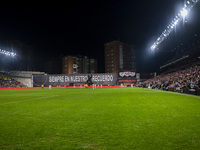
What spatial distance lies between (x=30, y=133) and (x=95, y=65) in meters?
108

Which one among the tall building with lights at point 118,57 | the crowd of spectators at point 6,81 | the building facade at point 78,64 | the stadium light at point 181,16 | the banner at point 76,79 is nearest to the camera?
the stadium light at point 181,16

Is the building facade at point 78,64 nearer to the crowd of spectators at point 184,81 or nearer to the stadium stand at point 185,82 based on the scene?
the crowd of spectators at point 184,81

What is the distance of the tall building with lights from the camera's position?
88.7m

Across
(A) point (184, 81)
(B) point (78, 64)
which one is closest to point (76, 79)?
(B) point (78, 64)

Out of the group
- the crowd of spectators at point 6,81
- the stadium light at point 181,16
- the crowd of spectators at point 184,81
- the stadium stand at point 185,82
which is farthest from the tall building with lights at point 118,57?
the stadium light at point 181,16

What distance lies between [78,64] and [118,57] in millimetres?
27762

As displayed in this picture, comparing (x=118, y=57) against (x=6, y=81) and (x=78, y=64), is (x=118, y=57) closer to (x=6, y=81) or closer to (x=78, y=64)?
(x=78, y=64)

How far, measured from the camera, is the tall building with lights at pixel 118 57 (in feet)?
291

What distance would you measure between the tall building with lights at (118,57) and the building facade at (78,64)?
19.1m

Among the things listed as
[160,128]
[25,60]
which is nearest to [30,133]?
[160,128]

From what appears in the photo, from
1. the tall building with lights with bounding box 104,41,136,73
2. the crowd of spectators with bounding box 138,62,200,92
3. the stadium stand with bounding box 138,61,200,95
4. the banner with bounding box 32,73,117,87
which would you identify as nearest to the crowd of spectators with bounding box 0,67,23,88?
the banner with bounding box 32,73,117,87

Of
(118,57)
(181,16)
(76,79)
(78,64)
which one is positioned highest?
(118,57)

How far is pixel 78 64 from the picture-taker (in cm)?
9844

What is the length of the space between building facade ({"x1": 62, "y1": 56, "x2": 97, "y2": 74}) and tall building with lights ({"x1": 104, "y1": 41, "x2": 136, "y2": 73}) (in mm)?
19060
